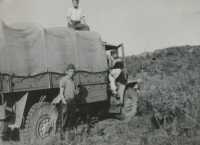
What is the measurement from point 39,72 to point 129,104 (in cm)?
467

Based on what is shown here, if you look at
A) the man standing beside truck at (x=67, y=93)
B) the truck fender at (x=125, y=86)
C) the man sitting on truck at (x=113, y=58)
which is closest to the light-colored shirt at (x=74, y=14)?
the man sitting on truck at (x=113, y=58)

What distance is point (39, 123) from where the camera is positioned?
20.2 ft

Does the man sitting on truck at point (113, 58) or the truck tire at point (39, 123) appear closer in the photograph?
the truck tire at point (39, 123)

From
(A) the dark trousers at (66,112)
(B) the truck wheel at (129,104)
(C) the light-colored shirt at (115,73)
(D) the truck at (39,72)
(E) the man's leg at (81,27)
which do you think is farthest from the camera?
(B) the truck wheel at (129,104)

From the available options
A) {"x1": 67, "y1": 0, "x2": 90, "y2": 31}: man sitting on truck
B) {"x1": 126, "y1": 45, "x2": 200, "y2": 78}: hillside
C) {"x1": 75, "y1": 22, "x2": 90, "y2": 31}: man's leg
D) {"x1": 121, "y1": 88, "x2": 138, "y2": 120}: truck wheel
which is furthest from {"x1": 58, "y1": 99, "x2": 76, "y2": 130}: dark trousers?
{"x1": 126, "y1": 45, "x2": 200, "y2": 78}: hillside

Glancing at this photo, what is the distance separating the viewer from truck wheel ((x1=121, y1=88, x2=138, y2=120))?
30.9 feet

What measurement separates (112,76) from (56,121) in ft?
10.2

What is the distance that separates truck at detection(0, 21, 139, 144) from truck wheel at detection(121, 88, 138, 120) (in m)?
1.77

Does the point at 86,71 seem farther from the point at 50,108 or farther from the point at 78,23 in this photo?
the point at 78,23

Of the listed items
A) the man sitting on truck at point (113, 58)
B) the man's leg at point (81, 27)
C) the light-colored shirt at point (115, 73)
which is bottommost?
the light-colored shirt at point (115, 73)

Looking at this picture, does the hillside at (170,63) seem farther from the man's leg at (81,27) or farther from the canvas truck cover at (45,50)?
the canvas truck cover at (45,50)

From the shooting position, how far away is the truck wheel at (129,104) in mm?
9422

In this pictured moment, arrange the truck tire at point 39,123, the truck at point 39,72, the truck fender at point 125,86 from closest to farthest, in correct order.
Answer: the truck at point 39,72
the truck tire at point 39,123
the truck fender at point 125,86

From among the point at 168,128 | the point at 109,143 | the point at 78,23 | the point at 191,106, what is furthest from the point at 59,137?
the point at 78,23
